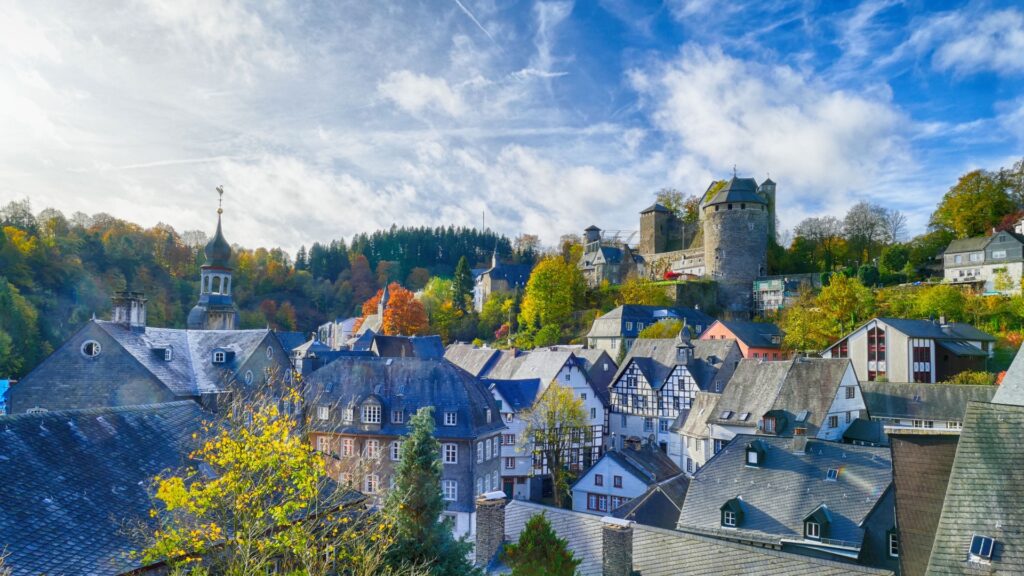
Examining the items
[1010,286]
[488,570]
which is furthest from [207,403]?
[1010,286]

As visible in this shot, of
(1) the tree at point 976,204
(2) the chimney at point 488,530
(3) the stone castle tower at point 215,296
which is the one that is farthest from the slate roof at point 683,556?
(1) the tree at point 976,204

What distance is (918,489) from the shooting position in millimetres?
15562

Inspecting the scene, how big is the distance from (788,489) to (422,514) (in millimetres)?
13929

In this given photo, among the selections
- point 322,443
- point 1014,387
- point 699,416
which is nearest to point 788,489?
point 1014,387

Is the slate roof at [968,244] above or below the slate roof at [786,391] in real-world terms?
above

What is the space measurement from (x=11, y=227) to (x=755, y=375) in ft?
196

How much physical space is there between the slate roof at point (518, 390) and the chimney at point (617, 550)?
2216 centimetres

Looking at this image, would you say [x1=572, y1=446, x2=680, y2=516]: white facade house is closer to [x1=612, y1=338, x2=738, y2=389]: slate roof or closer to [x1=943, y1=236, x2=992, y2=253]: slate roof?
[x1=612, y1=338, x2=738, y2=389]: slate roof

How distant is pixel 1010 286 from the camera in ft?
151

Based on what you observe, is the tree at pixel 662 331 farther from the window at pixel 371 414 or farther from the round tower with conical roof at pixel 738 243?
the window at pixel 371 414

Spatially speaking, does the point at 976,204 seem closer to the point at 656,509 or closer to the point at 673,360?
the point at 673,360

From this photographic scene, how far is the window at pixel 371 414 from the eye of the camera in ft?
92.5

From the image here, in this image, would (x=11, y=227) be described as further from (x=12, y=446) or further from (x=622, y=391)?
(x=12, y=446)

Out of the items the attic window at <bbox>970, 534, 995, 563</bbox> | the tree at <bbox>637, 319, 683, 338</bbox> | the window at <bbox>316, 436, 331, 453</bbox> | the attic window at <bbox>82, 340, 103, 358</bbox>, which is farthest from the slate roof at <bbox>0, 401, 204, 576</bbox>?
the tree at <bbox>637, 319, 683, 338</bbox>
